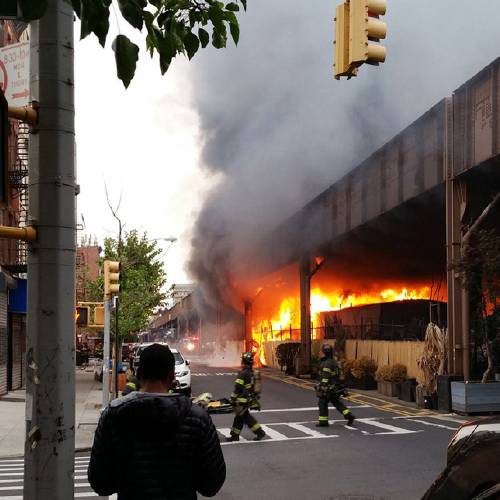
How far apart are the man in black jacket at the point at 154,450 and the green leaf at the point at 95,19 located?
4.97 feet

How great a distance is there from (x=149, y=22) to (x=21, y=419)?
48.7ft

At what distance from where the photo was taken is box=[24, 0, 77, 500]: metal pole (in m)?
3.32

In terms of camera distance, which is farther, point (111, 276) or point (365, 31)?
point (111, 276)

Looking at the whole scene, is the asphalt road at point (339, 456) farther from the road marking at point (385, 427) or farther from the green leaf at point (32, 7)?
the green leaf at point (32, 7)

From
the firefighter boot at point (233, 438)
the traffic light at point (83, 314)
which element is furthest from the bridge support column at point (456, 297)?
the traffic light at point (83, 314)

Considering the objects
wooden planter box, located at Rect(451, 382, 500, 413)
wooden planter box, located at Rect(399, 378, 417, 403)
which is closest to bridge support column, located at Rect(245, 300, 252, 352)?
wooden planter box, located at Rect(399, 378, 417, 403)

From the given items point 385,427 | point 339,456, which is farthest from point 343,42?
point 385,427

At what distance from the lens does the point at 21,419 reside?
16484 millimetres

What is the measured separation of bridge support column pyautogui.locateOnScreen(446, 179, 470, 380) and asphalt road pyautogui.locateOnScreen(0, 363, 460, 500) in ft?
5.09

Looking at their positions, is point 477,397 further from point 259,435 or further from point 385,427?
point 259,435

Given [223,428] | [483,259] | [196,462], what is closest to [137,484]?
[196,462]

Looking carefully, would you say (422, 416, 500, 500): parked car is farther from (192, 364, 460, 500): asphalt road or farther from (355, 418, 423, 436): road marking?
(355, 418, 423, 436): road marking

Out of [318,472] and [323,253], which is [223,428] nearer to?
[318,472]

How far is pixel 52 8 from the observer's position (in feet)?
11.8
